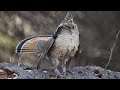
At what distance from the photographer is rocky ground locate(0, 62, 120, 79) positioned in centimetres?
423

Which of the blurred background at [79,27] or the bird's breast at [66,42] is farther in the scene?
the blurred background at [79,27]

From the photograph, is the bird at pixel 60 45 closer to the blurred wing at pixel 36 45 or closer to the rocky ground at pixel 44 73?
the blurred wing at pixel 36 45

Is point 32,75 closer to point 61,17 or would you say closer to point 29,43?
point 29,43

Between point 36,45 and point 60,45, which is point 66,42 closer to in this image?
point 60,45

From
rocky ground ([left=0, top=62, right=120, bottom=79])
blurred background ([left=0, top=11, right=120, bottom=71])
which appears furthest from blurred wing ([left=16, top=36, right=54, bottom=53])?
blurred background ([left=0, top=11, right=120, bottom=71])

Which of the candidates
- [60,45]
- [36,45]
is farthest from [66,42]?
[36,45]

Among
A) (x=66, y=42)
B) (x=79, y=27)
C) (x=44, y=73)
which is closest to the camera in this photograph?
(x=66, y=42)

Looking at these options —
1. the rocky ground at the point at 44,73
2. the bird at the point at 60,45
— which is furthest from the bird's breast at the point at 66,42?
the rocky ground at the point at 44,73

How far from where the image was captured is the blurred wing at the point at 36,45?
168 inches

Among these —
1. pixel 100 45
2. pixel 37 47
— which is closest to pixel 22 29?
pixel 100 45

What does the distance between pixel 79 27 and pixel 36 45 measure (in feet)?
4.72

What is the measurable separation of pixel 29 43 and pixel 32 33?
124 centimetres

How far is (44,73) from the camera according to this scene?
432cm
